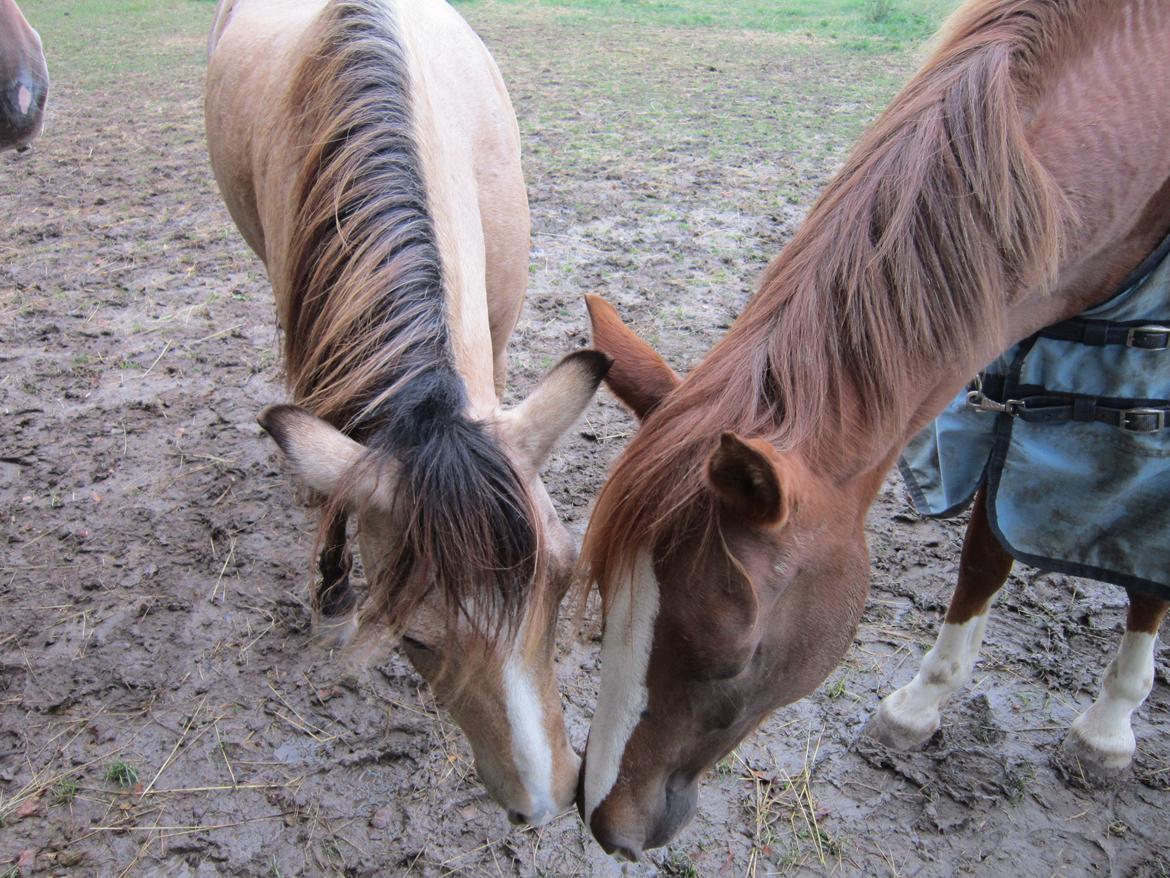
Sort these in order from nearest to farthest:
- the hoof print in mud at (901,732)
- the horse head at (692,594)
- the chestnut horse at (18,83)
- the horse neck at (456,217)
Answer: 1. the horse head at (692,594)
2. the horse neck at (456,217)
3. the hoof print in mud at (901,732)
4. the chestnut horse at (18,83)

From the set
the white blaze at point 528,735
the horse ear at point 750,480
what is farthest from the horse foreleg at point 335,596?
the horse ear at point 750,480

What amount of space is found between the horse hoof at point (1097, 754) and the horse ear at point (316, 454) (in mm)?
2162

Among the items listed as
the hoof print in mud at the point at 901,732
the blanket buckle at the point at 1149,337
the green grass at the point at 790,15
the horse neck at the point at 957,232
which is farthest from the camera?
the green grass at the point at 790,15

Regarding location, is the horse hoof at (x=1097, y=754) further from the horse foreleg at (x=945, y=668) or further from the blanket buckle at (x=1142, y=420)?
the blanket buckle at (x=1142, y=420)

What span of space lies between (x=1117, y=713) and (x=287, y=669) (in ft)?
8.59

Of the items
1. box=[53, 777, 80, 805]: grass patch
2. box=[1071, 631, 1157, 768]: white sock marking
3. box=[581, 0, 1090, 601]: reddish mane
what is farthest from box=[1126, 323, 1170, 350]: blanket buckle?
box=[53, 777, 80, 805]: grass patch

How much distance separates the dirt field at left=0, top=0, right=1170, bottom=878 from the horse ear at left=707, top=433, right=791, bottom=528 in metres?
1.34

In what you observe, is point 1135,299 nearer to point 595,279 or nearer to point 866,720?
point 866,720

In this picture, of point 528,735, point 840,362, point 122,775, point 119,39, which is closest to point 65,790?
point 122,775

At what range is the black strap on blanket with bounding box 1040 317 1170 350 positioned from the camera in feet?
5.46

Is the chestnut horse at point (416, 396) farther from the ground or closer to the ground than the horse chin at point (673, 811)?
farther from the ground

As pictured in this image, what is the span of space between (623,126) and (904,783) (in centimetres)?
728

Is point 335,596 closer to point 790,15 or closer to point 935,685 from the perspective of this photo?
point 935,685

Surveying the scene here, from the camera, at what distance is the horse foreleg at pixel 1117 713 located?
2.23 metres
